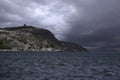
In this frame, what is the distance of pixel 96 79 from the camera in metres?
42.3

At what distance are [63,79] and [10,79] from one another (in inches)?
397

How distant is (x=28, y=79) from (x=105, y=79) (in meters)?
15.6

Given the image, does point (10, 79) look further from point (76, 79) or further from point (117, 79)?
point (117, 79)

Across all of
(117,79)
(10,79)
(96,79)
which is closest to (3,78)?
(10,79)

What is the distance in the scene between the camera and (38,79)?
39531 millimetres

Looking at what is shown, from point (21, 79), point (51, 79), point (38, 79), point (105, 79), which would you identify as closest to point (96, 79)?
point (105, 79)

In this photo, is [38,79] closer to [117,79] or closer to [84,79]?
[84,79]

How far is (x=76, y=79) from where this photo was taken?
42.0 meters

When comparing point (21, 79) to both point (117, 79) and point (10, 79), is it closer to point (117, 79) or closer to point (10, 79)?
point (10, 79)

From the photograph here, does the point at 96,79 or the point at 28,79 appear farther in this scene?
the point at 96,79

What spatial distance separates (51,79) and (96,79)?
30.2ft

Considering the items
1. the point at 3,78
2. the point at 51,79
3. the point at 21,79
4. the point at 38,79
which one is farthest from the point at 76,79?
the point at 3,78

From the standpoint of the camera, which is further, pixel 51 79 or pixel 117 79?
pixel 117 79

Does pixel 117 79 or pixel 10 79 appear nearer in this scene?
pixel 10 79
